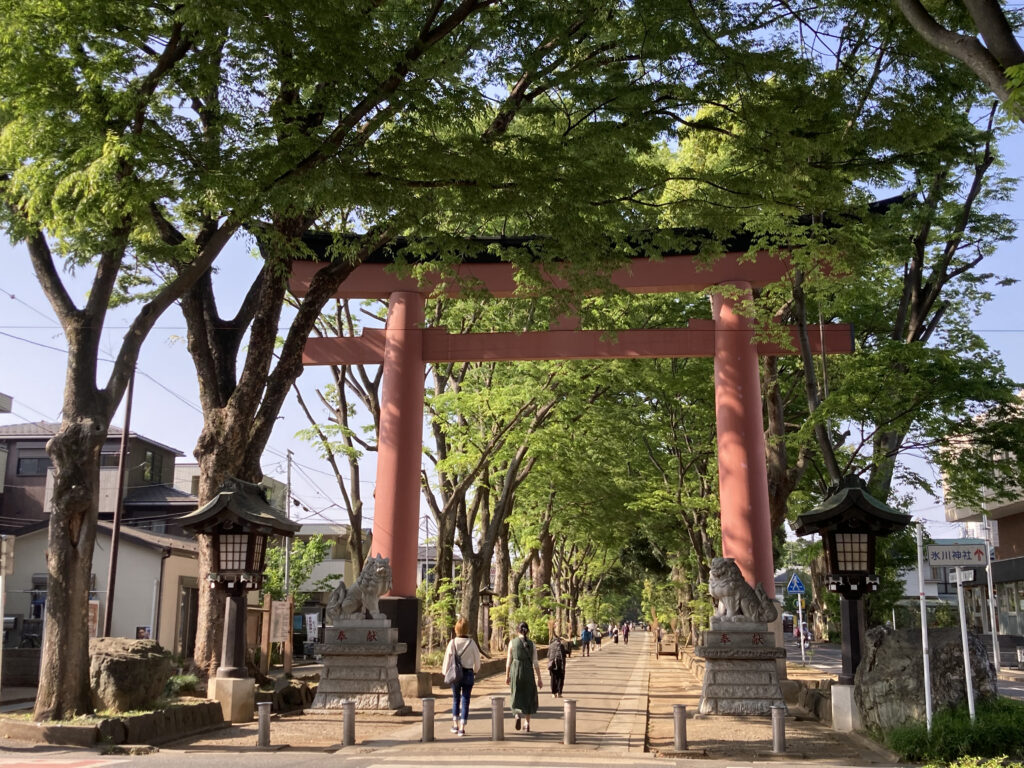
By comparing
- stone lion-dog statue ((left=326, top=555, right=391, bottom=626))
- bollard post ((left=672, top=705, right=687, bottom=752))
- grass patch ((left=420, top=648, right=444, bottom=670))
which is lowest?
grass patch ((left=420, top=648, right=444, bottom=670))

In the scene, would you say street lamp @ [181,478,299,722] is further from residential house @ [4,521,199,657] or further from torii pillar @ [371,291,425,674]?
residential house @ [4,521,199,657]

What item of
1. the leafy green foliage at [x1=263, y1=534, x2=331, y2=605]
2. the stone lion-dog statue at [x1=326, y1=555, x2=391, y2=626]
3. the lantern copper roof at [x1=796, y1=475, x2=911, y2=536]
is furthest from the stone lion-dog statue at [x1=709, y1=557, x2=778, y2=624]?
the leafy green foliage at [x1=263, y1=534, x2=331, y2=605]

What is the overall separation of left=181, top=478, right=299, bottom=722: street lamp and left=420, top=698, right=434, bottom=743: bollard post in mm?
3343

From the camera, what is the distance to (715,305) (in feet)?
59.6

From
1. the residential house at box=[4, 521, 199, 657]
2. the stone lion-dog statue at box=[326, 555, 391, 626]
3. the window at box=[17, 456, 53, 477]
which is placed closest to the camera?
the stone lion-dog statue at box=[326, 555, 391, 626]

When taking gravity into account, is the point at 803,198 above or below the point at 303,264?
below

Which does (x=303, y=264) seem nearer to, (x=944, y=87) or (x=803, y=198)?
(x=803, y=198)

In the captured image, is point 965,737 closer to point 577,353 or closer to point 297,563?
point 577,353

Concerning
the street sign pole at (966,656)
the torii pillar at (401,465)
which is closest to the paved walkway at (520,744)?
the street sign pole at (966,656)

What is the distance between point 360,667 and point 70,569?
5438 millimetres

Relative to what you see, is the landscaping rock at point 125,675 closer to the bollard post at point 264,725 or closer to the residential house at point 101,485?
the bollard post at point 264,725

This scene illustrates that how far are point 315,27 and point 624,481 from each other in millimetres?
21013

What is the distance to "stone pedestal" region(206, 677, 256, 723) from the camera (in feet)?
41.9

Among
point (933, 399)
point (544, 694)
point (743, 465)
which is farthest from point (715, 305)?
point (544, 694)
